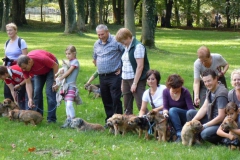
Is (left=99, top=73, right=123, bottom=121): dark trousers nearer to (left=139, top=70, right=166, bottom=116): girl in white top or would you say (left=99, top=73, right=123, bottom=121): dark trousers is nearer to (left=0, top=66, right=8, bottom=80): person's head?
(left=139, top=70, right=166, bottom=116): girl in white top

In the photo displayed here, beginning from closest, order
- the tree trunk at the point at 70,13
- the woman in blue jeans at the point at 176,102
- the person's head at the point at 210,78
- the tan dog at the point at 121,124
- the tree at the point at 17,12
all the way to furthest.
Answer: the person's head at the point at 210,78
the woman in blue jeans at the point at 176,102
the tan dog at the point at 121,124
the tree trunk at the point at 70,13
the tree at the point at 17,12

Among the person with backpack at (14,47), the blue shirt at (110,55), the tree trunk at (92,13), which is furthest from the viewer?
the tree trunk at (92,13)

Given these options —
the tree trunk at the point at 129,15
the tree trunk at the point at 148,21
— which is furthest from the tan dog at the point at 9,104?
the tree trunk at the point at 129,15

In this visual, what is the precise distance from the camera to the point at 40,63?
9.58 m

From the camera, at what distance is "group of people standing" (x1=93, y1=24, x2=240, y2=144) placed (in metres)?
7.73

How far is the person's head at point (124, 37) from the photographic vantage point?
8.88 meters

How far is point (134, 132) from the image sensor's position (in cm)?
902

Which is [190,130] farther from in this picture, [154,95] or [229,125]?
[154,95]

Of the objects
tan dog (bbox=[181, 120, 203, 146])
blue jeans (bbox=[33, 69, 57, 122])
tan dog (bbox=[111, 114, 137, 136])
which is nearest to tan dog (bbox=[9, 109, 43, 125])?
blue jeans (bbox=[33, 69, 57, 122])

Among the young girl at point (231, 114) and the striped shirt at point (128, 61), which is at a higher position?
the striped shirt at point (128, 61)

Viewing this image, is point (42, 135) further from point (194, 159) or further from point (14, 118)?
point (194, 159)

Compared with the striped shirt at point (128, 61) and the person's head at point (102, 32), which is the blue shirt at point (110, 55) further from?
the striped shirt at point (128, 61)

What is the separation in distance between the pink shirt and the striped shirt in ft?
5.12

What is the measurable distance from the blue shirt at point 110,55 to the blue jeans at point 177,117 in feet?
5.98
